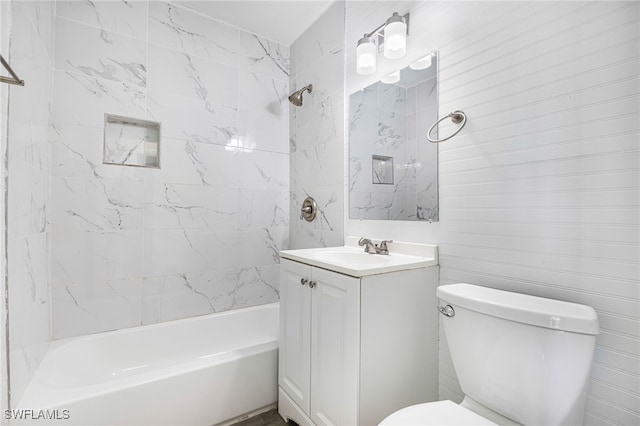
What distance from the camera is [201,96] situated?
216 cm

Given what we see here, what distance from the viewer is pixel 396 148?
63.8 inches

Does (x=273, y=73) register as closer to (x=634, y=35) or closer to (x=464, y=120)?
(x=464, y=120)

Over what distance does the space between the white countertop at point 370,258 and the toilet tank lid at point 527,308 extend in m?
0.22

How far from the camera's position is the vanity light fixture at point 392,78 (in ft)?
5.25

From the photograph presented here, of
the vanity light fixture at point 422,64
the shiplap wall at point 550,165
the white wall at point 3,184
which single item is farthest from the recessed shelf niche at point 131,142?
the shiplap wall at point 550,165

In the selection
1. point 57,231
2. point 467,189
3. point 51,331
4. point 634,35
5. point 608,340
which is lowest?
point 51,331

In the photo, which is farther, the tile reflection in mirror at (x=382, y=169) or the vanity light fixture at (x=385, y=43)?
the tile reflection in mirror at (x=382, y=169)

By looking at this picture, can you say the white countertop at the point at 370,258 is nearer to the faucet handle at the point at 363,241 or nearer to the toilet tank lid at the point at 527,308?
the faucet handle at the point at 363,241

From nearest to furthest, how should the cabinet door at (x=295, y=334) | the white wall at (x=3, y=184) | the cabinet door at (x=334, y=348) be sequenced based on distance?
1. the white wall at (x=3, y=184)
2. the cabinet door at (x=334, y=348)
3. the cabinet door at (x=295, y=334)

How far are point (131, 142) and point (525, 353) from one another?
2.33 meters

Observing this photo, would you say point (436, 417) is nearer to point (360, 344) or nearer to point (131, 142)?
point (360, 344)

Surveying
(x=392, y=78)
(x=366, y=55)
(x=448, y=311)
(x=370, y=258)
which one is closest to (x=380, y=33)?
(x=366, y=55)

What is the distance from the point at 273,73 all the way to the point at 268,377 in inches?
90.7

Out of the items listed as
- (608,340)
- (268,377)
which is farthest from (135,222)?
(608,340)
